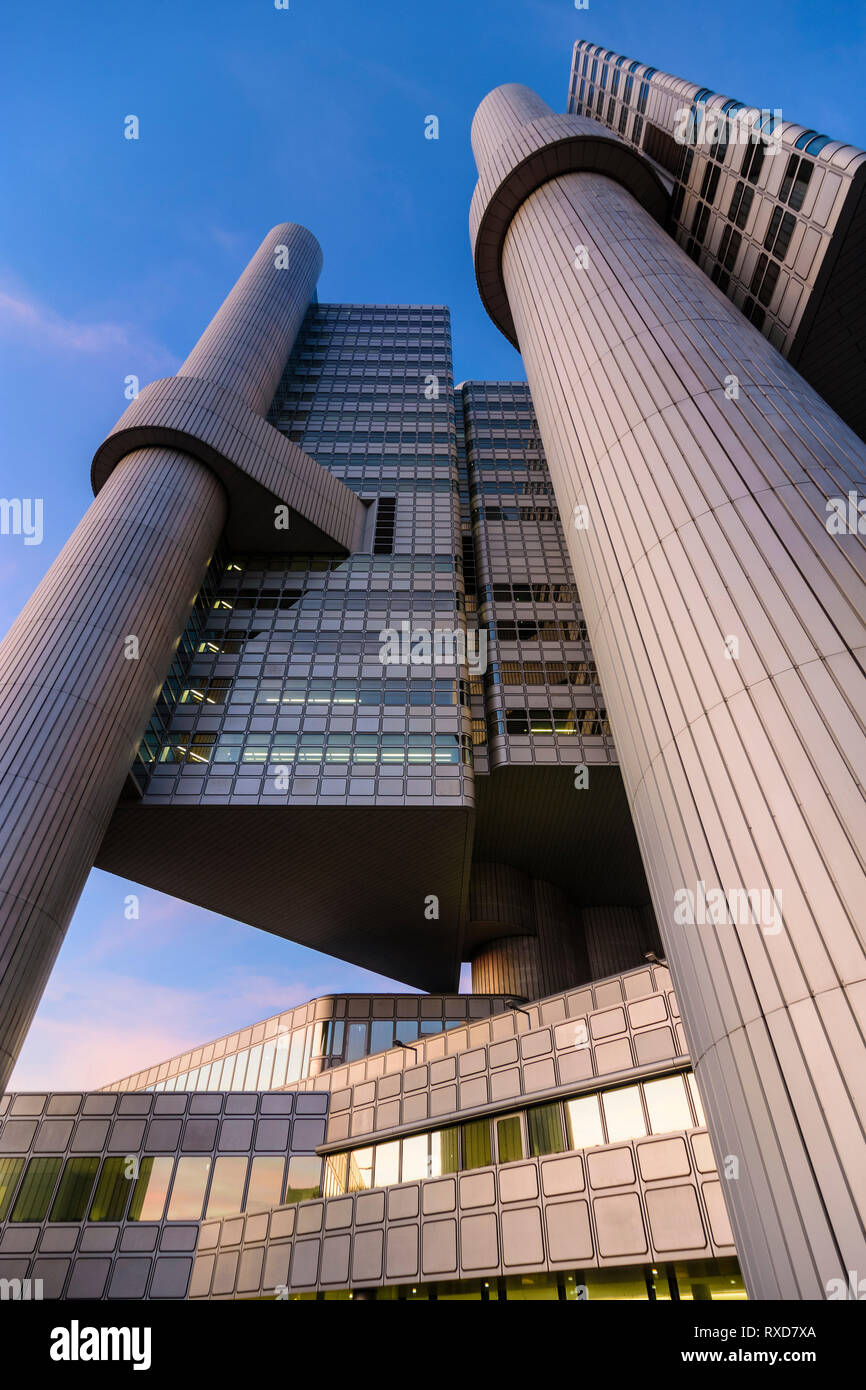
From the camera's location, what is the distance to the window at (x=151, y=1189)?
2102 cm

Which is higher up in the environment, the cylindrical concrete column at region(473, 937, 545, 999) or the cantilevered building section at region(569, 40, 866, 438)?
the cantilevered building section at region(569, 40, 866, 438)

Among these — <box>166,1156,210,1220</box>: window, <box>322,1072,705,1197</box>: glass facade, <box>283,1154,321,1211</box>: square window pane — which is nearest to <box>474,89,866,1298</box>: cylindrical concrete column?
<box>322,1072,705,1197</box>: glass facade

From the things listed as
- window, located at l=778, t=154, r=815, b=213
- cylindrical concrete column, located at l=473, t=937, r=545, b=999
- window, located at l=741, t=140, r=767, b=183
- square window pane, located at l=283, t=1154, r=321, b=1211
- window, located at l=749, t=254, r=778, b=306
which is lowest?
square window pane, located at l=283, t=1154, r=321, b=1211

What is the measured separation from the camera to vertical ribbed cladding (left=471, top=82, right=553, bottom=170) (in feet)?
83.7

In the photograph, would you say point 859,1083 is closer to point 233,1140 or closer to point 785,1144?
point 785,1144

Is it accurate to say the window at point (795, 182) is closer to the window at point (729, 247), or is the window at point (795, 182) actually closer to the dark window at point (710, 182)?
the window at point (729, 247)

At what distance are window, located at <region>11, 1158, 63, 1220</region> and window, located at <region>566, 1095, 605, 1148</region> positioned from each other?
15690 millimetres

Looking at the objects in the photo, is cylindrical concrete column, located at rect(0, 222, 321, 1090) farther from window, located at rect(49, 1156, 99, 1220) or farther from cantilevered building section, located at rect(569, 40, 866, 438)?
cantilevered building section, located at rect(569, 40, 866, 438)

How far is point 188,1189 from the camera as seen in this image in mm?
21484

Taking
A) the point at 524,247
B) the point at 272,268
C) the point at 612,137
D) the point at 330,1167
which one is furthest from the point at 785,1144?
the point at 272,268

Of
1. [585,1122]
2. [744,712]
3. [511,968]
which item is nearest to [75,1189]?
[585,1122]

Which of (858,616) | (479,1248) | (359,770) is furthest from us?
(359,770)

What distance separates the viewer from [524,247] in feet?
70.0

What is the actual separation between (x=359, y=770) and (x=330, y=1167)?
1346 cm
